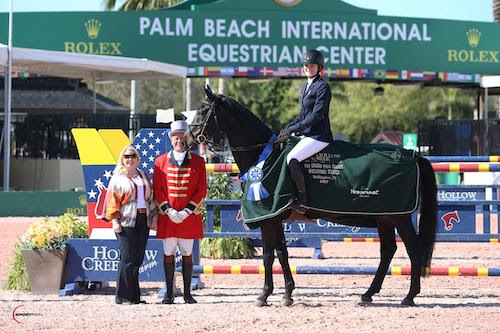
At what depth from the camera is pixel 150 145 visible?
11.1 m

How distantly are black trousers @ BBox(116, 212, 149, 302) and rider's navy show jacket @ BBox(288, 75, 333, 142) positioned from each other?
184 centimetres

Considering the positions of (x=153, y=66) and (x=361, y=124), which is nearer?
(x=153, y=66)

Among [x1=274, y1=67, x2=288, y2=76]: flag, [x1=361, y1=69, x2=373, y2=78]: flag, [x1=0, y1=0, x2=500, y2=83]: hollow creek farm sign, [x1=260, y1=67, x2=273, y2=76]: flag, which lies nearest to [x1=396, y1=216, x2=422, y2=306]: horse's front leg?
[x1=0, y1=0, x2=500, y2=83]: hollow creek farm sign

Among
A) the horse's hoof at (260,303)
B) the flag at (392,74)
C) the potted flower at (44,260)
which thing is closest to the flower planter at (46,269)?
the potted flower at (44,260)

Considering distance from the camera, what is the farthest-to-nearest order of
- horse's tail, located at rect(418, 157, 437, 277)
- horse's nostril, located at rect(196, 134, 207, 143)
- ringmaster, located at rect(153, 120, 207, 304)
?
horse's tail, located at rect(418, 157, 437, 277)
ringmaster, located at rect(153, 120, 207, 304)
horse's nostril, located at rect(196, 134, 207, 143)

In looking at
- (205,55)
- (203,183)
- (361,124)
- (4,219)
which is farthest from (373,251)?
(361,124)

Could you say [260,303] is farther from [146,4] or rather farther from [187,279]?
[146,4]

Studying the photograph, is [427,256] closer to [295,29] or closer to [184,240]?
[184,240]

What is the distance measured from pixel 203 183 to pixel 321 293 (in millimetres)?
1971

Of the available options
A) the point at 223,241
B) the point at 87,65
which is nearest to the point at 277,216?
the point at 223,241

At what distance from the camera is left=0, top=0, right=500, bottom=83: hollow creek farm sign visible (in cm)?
2736

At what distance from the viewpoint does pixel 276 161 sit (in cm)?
962

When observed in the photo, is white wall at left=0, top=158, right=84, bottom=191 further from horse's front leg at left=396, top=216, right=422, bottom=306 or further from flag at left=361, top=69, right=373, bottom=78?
horse's front leg at left=396, top=216, right=422, bottom=306

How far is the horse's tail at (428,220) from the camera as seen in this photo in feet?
32.7
